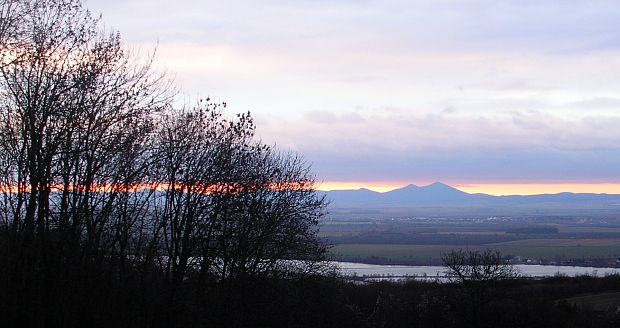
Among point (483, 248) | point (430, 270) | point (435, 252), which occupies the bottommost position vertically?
point (430, 270)

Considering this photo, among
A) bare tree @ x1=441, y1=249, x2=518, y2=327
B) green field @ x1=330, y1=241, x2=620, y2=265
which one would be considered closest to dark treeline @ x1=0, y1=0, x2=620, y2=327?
bare tree @ x1=441, y1=249, x2=518, y2=327

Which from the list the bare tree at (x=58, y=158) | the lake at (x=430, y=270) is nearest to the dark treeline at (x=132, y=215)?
the bare tree at (x=58, y=158)

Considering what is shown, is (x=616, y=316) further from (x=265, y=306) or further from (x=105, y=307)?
(x=105, y=307)

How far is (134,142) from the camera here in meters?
19.5

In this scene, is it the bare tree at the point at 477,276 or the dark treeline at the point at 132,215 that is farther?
the bare tree at the point at 477,276

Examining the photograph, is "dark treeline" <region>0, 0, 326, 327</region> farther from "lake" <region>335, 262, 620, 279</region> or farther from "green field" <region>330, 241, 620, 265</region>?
"green field" <region>330, 241, 620, 265</region>

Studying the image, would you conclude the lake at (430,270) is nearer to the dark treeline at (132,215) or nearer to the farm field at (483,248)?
the farm field at (483,248)

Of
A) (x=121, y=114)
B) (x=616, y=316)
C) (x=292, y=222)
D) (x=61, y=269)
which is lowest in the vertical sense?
(x=616, y=316)

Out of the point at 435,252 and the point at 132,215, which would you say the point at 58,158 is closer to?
the point at 132,215

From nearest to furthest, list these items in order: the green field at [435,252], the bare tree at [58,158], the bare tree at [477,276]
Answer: the bare tree at [58,158] → the bare tree at [477,276] → the green field at [435,252]

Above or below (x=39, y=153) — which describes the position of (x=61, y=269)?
below

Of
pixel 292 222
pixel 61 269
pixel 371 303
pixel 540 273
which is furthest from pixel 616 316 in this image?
pixel 61 269

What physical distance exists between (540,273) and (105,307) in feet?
202

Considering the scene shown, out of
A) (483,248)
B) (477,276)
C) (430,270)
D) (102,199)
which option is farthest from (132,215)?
(483,248)
